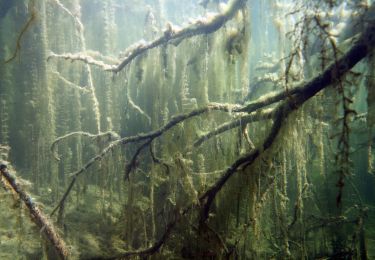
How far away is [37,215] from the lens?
2.25 metres

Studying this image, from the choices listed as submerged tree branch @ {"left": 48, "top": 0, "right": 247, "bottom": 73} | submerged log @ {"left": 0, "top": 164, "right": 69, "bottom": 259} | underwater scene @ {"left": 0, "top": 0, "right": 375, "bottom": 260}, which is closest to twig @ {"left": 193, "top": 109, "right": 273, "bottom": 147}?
underwater scene @ {"left": 0, "top": 0, "right": 375, "bottom": 260}

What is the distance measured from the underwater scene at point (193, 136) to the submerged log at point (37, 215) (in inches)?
0.4

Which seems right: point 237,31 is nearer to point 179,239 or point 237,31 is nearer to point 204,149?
point 204,149

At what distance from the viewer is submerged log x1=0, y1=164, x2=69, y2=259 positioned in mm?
2139

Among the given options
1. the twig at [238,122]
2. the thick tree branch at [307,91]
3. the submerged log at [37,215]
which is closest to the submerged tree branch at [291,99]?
the thick tree branch at [307,91]

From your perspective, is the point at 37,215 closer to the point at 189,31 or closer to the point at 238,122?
the point at 238,122

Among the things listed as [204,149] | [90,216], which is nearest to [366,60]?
[204,149]

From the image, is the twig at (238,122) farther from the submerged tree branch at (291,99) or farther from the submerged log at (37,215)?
the submerged log at (37,215)

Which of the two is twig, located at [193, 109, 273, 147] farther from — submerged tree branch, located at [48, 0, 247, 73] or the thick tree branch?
submerged tree branch, located at [48, 0, 247, 73]

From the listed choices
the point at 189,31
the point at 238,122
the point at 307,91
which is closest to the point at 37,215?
the point at 238,122

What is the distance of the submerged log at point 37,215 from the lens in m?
2.14

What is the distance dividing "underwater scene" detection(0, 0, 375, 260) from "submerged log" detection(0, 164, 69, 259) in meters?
0.01

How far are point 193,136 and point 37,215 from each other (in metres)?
1.92

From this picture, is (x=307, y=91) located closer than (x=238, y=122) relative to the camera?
Yes
